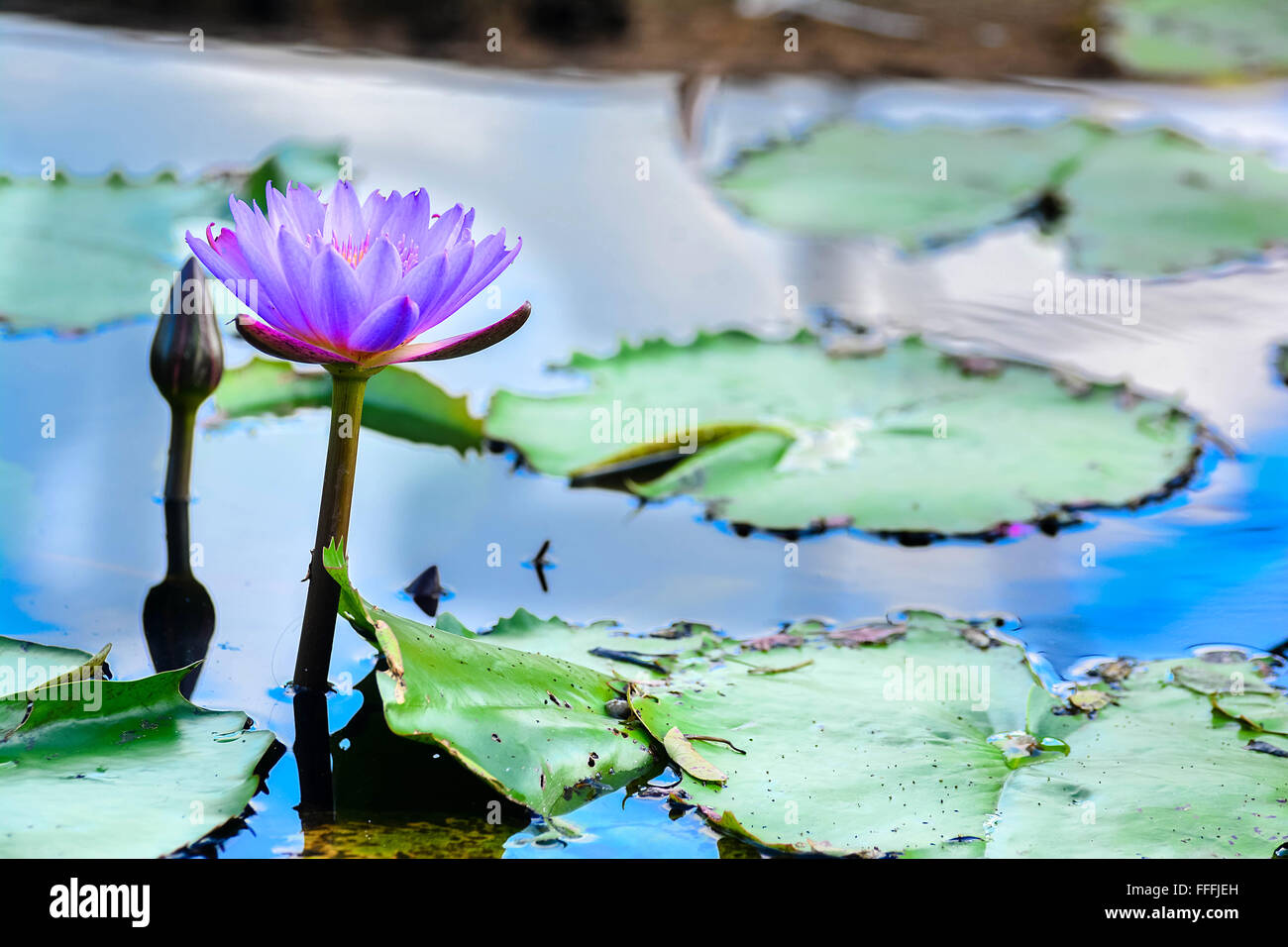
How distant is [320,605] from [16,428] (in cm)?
62

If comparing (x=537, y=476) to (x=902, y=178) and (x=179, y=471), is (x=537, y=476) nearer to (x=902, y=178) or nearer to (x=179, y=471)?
(x=179, y=471)

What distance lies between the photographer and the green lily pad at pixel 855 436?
135 cm

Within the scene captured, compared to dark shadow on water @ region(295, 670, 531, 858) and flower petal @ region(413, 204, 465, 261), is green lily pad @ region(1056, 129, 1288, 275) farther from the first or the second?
dark shadow on water @ region(295, 670, 531, 858)

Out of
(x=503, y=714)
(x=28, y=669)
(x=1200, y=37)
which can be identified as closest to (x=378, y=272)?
(x=503, y=714)

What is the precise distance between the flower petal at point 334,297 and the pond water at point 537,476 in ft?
0.98

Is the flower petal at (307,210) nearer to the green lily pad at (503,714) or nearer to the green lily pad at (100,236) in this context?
the green lily pad at (503,714)

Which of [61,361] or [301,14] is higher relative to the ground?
[301,14]

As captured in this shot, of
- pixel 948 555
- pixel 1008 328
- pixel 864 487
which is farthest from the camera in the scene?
pixel 1008 328

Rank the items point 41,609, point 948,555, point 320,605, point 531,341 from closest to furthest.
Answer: point 320,605 < point 41,609 < point 948,555 < point 531,341

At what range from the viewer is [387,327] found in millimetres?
819

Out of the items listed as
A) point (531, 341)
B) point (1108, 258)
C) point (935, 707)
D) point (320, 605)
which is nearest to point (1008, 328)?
point (1108, 258)

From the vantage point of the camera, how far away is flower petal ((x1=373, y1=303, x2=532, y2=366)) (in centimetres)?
87

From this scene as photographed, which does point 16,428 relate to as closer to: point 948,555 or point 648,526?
point 648,526

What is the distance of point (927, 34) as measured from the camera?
10.6 feet
